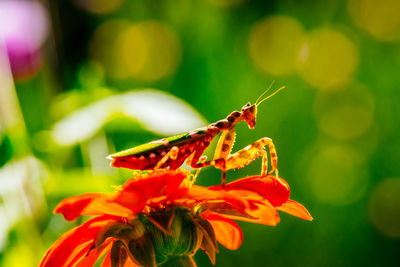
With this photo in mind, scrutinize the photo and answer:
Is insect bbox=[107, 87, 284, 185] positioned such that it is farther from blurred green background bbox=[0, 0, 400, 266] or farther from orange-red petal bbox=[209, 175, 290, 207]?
blurred green background bbox=[0, 0, 400, 266]

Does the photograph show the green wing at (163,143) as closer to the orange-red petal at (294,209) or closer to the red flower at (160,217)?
the red flower at (160,217)

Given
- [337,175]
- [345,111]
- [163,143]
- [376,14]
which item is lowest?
[337,175]

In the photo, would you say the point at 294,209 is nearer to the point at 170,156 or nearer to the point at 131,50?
the point at 170,156

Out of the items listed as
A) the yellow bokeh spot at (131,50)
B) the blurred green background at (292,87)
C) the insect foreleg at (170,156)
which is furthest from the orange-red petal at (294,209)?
the yellow bokeh spot at (131,50)

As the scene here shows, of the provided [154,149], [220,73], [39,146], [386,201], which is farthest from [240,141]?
[154,149]

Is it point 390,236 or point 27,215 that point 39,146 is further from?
point 390,236

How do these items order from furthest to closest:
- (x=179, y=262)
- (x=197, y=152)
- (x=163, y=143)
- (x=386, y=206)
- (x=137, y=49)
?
1. (x=137, y=49)
2. (x=386, y=206)
3. (x=197, y=152)
4. (x=163, y=143)
5. (x=179, y=262)

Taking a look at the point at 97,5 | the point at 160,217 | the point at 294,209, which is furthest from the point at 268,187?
the point at 97,5
